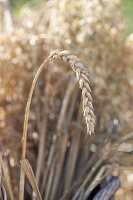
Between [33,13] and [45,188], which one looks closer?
[45,188]

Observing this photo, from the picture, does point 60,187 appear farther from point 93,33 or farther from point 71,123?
point 93,33

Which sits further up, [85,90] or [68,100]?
[68,100]

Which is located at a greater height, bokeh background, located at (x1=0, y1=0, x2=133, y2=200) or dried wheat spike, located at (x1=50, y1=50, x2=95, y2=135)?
bokeh background, located at (x1=0, y1=0, x2=133, y2=200)

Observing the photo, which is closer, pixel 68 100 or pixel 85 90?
pixel 85 90

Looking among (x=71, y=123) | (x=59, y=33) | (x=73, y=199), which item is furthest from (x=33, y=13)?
(x=73, y=199)

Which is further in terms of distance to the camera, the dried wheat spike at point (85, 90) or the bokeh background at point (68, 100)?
the bokeh background at point (68, 100)

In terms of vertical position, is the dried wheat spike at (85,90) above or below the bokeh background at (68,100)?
below

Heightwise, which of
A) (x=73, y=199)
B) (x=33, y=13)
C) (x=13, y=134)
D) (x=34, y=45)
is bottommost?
(x=73, y=199)

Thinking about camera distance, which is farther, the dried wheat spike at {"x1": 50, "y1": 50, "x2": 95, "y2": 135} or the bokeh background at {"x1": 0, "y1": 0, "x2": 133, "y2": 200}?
the bokeh background at {"x1": 0, "y1": 0, "x2": 133, "y2": 200}

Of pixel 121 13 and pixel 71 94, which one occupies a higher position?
pixel 121 13

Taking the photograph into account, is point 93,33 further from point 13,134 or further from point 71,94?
point 13,134
